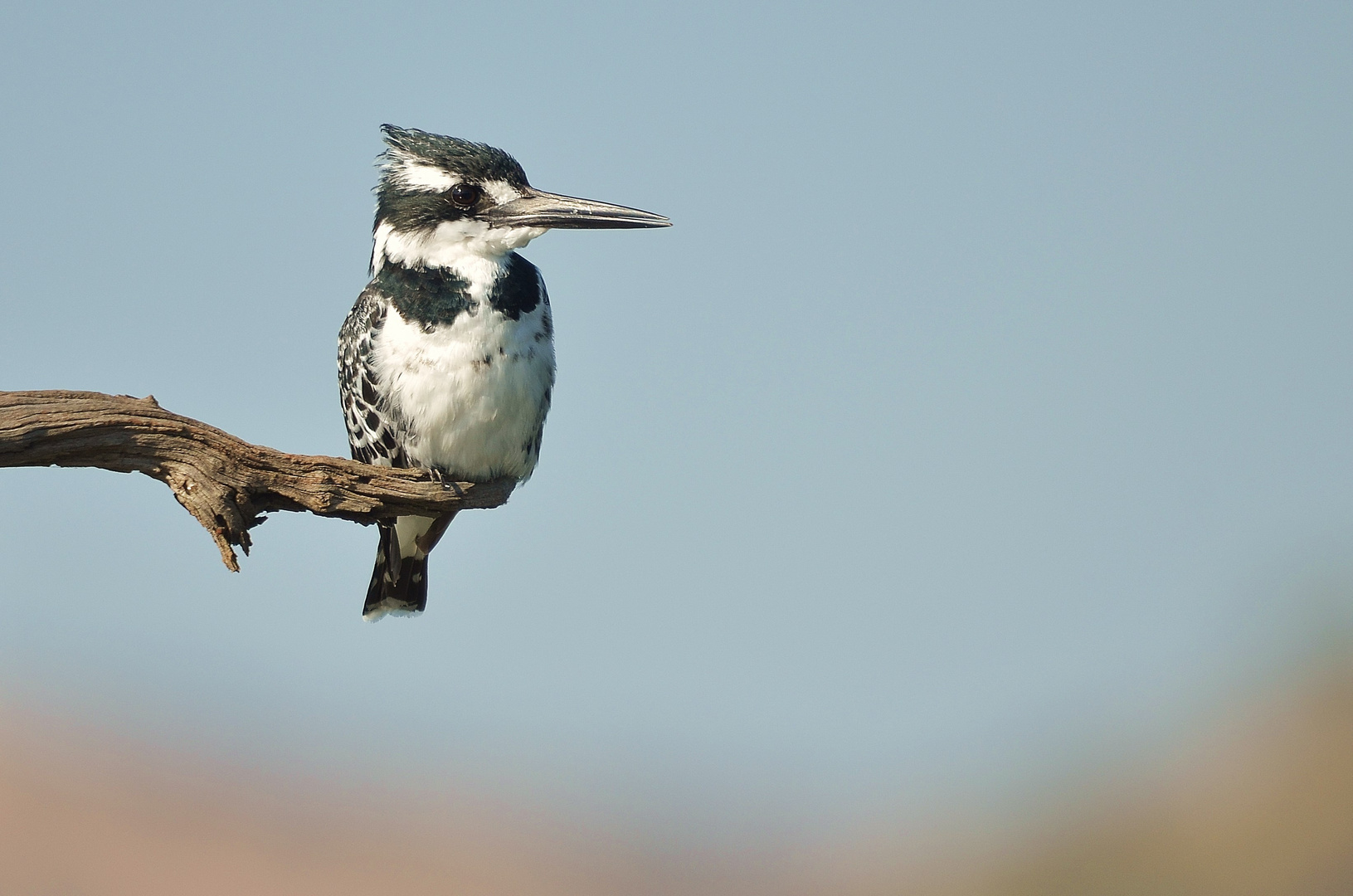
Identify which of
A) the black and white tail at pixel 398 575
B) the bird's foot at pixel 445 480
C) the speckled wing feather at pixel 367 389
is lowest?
the black and white tail at pixel 398 575

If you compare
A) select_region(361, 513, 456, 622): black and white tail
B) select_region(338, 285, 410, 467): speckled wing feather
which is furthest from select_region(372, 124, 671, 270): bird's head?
select_region(361, 513, 456, 622): black and white tail

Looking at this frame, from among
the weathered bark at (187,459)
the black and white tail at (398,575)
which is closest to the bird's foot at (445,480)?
the weathered bark at (187,459)

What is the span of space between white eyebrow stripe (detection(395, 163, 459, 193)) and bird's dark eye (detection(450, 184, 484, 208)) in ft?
0.11

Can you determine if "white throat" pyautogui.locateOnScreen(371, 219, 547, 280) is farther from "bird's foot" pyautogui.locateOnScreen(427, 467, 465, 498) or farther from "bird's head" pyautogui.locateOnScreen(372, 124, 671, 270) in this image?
"bird's foot" pyautogui.locateOnScreen(427, 467, 465, 498)

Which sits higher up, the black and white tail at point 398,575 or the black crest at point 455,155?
the black crest at point 455,155

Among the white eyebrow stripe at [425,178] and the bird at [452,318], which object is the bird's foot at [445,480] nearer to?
the bird at [452,318]

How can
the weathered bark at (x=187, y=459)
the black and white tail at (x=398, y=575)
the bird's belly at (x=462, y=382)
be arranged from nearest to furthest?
1. the weathered bark at (x=187, y=459)
2. the bird's belly at (x=462, y=382)
3. the black and white tail at (x=398, y=575)

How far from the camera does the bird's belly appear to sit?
18.9 ft

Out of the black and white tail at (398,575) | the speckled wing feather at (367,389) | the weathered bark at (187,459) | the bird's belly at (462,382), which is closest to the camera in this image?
the weathered bark at (187,459)

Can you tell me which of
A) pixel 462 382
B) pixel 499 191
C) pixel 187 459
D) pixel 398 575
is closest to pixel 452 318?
pixel 462 382

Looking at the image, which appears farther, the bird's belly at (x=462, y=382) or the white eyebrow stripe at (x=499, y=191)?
the white eyebrow stripe at (x=499, y=191)

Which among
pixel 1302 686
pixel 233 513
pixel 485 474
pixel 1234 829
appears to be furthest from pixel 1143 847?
pixel 233 513

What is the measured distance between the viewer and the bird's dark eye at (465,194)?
19.7ft

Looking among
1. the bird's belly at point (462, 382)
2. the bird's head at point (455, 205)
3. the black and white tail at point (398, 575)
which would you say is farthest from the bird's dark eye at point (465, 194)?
the black and white tail at point (398, 575)
